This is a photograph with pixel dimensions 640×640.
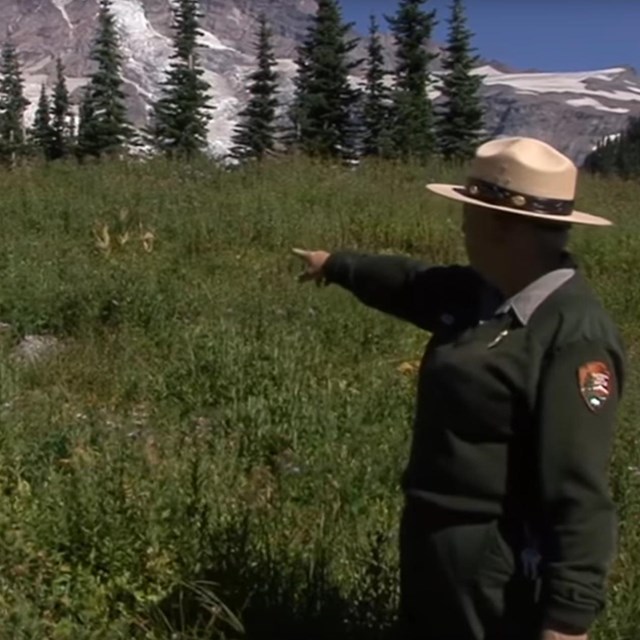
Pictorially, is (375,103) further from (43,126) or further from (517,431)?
(517,431)

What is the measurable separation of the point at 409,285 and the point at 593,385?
30.2 inches

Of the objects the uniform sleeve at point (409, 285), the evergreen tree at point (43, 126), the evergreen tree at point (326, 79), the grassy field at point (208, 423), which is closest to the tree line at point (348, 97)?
the evergreen tree at point (326, 79)

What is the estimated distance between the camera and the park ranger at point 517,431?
273 centimetres

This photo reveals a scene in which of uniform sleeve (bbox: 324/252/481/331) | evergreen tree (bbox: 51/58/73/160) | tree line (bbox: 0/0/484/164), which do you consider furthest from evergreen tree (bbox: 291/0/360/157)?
uniform sleeve (bbox: 324/252/481/331)

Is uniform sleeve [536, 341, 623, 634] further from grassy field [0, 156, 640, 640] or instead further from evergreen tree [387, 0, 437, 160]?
evergreen tree [387, 0, 437, 160]

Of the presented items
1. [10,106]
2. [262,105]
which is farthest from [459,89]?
[10,106]

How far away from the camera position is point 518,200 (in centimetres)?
279

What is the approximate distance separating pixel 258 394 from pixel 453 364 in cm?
317

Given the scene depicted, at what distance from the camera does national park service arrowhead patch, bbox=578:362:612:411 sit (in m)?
2.69

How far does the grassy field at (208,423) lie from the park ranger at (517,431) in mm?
950

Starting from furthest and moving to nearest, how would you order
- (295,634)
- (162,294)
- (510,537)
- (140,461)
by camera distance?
(162,294), (140,461), (295,634), (510,537)

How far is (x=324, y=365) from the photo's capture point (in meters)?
6.66

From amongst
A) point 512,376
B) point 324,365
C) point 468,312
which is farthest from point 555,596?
point 324,365

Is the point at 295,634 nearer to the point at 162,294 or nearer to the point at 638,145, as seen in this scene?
the point at 162,294
